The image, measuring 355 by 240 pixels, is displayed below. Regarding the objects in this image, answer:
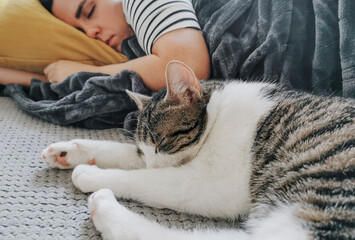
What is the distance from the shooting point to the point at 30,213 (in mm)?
713

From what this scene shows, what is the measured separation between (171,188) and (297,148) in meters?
0.34

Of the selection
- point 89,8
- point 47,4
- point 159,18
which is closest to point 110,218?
point 159,18

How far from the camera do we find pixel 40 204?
2.45ft

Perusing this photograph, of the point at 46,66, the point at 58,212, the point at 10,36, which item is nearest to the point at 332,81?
the point at 58,212

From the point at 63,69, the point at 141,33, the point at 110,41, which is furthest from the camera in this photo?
the point at 110,41

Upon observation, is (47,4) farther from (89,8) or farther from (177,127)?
(177,127)

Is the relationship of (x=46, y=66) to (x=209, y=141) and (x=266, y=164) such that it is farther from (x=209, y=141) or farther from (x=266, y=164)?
(x=266, y=164)

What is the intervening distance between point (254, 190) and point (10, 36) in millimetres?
1464

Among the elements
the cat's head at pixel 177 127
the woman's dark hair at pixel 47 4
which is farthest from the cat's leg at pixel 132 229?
the woman's dark hair at pixel 47 4

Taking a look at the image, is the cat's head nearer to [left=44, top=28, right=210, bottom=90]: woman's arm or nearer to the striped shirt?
[left=44, top=28, right=210, bottom=90]: woman's arm

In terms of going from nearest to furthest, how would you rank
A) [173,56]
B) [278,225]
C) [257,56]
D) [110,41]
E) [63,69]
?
[278,225]
[257,56]
[173,56]
[63,69]
[110,41]

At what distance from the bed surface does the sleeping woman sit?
0.50 m

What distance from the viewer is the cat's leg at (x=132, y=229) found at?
649mm

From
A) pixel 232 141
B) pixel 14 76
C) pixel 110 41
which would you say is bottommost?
pixel 14 76
